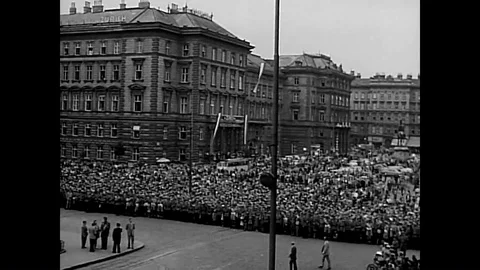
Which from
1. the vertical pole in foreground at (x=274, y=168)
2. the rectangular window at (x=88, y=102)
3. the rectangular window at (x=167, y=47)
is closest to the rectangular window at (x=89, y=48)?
the rectangular window at (x=88, y=102)

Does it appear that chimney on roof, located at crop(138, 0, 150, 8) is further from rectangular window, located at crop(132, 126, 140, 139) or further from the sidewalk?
the sidewalk

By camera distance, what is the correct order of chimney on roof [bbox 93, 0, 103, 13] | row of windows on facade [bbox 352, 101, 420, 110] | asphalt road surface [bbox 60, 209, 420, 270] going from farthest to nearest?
1. chimney on roof [bbox 93, 0, 103, 13]
2. row of windows on facade [bbox 352, 101, 420, 110]
3. asphalt road surface [bbox 60, 209, 420, 270]

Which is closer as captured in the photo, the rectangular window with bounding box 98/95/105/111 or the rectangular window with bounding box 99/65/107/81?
the rectangular window with bounding box 98/95/105/111

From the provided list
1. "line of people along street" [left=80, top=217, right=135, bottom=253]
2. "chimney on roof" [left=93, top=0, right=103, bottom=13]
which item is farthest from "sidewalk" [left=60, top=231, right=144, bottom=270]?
"chimney on roof" [left=93, top=0, right=103, bottom=13]
